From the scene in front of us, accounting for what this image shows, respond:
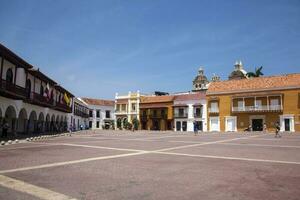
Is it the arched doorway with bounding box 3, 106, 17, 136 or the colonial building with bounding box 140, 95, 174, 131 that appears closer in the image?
the arched doorway with bounding box 3, 106, 17, 136

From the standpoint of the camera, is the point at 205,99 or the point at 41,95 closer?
the point at 41,95

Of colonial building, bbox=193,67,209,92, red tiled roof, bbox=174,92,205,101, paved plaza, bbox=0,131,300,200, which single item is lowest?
paved plaza, bbox=0,131,300,200

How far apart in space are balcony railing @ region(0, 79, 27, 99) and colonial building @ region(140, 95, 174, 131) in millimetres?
36240

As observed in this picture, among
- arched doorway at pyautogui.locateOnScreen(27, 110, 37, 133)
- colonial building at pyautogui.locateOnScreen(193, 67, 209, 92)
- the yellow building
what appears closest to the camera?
A: arched doorway at pyautogui.locateOnScreen(27, 110, 37, 133)

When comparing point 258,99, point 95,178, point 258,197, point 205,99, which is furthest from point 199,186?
point 205,99

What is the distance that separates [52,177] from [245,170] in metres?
4.50

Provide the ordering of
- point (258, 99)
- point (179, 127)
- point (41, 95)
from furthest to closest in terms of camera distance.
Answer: point (179, 127), point (258, 99), point (41, 95)

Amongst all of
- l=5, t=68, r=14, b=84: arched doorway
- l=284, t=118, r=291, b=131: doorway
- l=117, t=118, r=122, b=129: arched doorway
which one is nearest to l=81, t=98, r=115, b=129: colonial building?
l=117, t=118, r=122, b=129: arched doorway

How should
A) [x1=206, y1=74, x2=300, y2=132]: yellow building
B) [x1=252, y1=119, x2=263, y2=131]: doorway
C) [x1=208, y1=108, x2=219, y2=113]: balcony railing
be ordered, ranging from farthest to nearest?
[x1=208, y1=108, x2=219, y2=113]: balcony railing
[x1=252, y1=119, x2=263, y2=131]: doorway
[x1=206, y1=74, x2=300, y2=132]: yellow building

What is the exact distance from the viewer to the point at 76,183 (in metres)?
5.61

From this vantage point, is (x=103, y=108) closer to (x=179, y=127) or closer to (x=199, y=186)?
(x=179, y=127)

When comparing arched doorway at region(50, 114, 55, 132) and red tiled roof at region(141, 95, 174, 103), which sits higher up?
red tiled roof at region(141, 95, 174, 103)

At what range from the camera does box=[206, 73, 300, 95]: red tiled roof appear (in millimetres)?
41688

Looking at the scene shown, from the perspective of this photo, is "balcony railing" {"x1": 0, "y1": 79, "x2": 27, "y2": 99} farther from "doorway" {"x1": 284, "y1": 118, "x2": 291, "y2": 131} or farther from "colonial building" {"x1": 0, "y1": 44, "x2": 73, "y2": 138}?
"doorway" {"x1": 284, "y1": 118, "x2": 291, "y2": 131}
